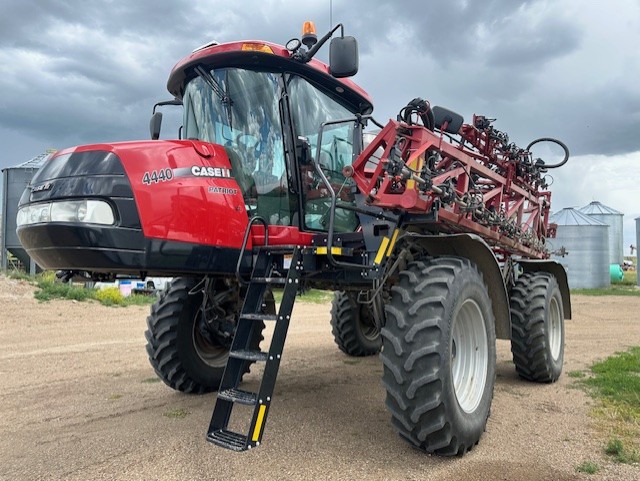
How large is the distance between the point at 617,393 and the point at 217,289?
13.6ft

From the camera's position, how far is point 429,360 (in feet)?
12.1

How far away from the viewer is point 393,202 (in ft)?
13.9

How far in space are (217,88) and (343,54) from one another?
1.13 metres

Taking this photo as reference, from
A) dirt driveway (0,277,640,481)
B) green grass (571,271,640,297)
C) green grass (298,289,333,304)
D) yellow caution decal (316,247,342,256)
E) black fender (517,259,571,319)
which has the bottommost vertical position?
green grass (298,289,333,304)

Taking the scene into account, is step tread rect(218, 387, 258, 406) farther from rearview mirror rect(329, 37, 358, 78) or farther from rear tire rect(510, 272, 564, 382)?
rear tire rect(510, 272, 564, 382)

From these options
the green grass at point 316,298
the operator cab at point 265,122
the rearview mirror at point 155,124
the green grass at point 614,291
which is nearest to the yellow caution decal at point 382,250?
the operator cab at point 265,122

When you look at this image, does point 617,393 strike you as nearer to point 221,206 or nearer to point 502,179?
point 502,179

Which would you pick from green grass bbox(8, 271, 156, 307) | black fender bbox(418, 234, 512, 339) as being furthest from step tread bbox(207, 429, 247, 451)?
green grass bbox(8, 271, 156, 307)

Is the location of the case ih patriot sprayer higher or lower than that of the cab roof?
lower

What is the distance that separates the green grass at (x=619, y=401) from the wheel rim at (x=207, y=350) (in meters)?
3.65

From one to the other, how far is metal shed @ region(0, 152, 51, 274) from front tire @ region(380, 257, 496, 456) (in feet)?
56.5

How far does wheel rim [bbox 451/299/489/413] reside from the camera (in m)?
4.41

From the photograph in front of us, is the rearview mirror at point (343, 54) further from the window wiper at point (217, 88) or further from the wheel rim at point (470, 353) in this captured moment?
the wheel rim at point (470, 353)

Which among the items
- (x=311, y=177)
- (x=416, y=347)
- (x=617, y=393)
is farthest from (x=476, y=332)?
(x=617, y=393)
